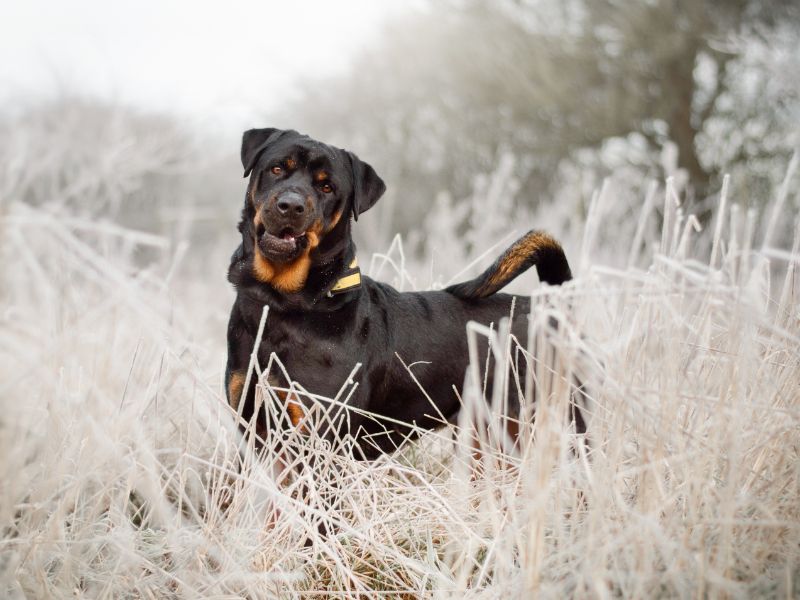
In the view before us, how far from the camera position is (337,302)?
Result: 2.61 meters

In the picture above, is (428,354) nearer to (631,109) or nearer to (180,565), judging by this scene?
(180,565)

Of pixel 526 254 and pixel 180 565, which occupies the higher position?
pixel 526 254

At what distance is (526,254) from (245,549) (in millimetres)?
1440

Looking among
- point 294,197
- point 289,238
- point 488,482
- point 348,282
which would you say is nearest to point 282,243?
point 289,238

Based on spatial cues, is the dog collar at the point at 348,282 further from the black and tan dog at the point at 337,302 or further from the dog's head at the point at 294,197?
the dog's head at the point at 294,197

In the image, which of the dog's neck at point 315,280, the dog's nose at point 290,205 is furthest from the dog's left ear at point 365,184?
the dog's nose at point 290,205

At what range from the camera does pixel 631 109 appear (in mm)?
9125

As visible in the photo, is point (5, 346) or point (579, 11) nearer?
point (5, 346)

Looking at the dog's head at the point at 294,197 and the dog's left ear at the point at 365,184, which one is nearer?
the dog's head at the point at 294,197

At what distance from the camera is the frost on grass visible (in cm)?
157

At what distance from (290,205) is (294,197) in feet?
0.14

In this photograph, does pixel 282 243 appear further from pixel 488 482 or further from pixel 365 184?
pixel 488 482

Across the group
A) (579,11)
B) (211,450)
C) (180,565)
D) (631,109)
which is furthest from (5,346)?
(579,11)

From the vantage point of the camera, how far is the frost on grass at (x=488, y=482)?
1573 mm
